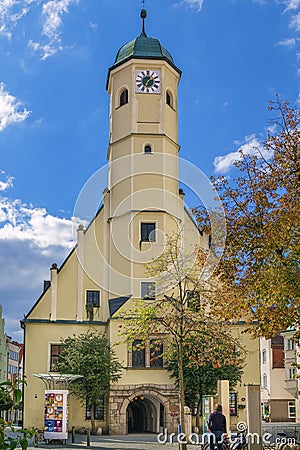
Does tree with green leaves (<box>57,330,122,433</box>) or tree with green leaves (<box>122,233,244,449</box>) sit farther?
tree with green leaves (<box>57,330,122,433</box>)

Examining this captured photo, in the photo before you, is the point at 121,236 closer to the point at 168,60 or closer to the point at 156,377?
the point at 156,377

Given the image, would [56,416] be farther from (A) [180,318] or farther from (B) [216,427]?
(B) [216,427]

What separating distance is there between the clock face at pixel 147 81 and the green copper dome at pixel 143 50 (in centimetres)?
103

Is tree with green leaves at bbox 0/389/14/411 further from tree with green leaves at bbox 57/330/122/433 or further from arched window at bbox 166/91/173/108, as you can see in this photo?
arched window at bbox 166/91/173/108

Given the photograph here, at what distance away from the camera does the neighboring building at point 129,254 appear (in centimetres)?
3966

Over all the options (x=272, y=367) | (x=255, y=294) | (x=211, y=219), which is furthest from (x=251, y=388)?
(x=272, y=367)

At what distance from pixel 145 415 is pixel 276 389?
30.0m

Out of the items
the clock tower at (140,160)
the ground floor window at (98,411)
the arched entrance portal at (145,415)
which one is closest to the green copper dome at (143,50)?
the clock tower at (140,160)

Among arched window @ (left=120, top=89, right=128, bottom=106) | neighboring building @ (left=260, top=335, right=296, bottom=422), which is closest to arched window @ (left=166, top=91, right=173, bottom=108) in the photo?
arched window @ (left=120, top=89, right=128, bottom=106)

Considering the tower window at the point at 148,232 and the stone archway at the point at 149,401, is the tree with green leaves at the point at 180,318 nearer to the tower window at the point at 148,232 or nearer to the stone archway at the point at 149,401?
the stone archway at the point at 149,401

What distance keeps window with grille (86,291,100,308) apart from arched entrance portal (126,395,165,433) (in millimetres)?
6274

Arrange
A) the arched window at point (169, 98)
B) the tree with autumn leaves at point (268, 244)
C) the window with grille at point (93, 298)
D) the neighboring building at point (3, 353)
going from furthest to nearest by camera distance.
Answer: the neighboring building at point (3, 353) < the arched window at point (169, 98) < the window with grille at point (93, 298) < the tree with autumn leaves at point (268, 244)

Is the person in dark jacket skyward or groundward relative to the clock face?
groundward

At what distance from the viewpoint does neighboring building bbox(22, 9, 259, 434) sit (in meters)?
39.7
